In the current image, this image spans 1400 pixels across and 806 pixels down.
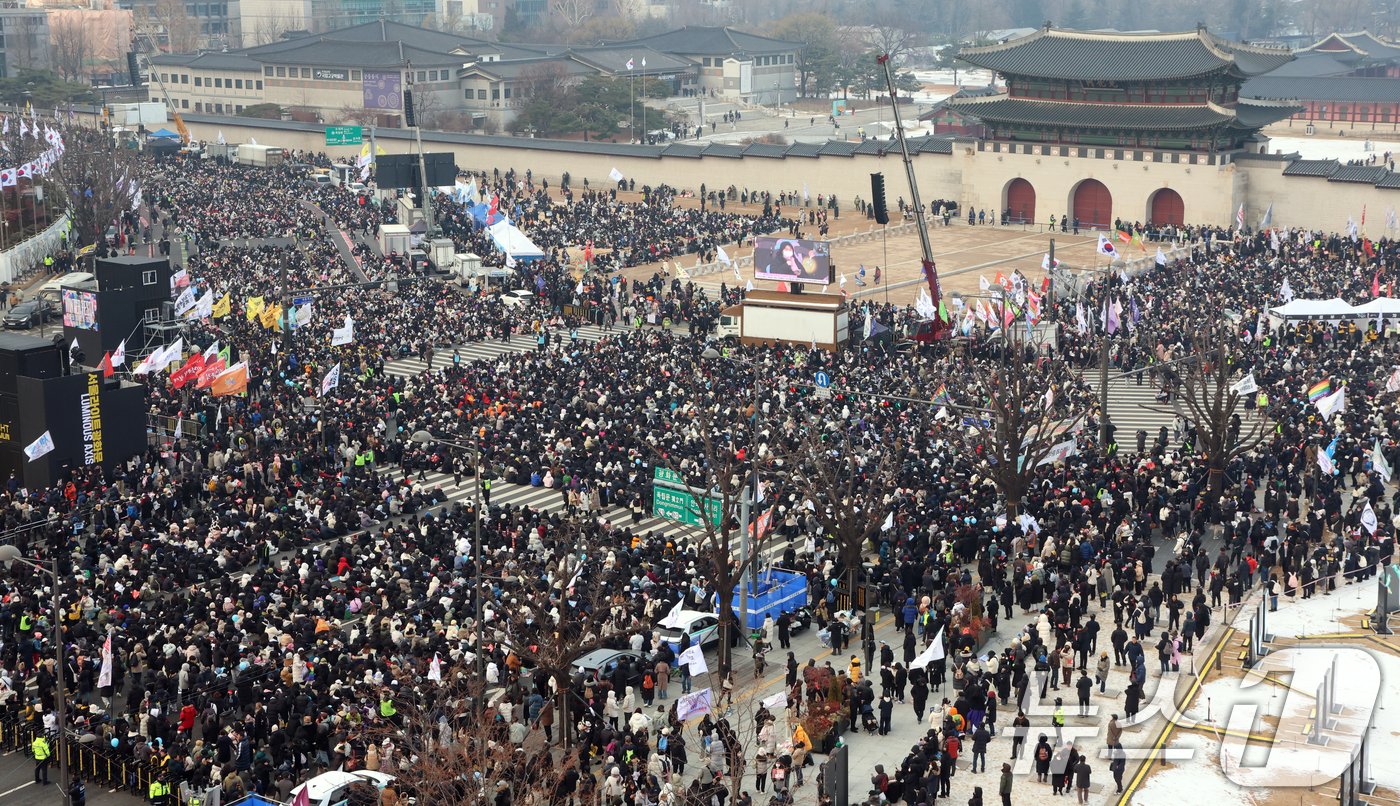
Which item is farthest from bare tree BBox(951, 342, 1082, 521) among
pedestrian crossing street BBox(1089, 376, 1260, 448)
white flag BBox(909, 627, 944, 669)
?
white flag BBox(909, 627, 944, 669)

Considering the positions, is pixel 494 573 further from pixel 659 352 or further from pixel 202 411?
pixel 659 352

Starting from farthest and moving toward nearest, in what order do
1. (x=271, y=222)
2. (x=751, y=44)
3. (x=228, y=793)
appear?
(x=751, y=44), (x=271, y=222), (x=228, y=793)

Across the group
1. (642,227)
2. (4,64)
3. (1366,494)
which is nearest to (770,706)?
(1366,494)

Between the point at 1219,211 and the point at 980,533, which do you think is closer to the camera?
the point at 980,533

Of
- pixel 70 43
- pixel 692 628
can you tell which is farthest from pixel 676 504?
pixel 70 43

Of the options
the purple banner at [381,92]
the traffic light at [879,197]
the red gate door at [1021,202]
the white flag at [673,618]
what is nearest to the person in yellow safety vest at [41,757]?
the white flag at [673,618]

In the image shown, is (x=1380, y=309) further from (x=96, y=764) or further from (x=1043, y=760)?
(x=96, y=764)

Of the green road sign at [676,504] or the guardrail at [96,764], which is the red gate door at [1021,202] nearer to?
the green road sign at [676,504]
